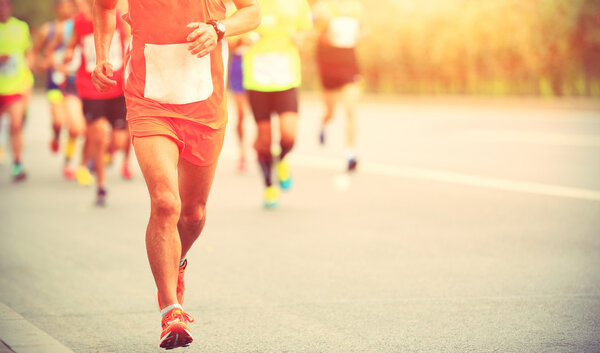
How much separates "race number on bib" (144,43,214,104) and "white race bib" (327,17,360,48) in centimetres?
892

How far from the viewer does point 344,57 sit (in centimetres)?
1422

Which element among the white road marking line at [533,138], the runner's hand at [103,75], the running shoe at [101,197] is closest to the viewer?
the runner's hand at [103,75]

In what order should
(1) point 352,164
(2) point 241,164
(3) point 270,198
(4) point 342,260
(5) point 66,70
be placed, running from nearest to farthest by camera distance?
(4) point 342,260, (3) point 270,198, (5) point 66,70, (1) point 352,164, (2) point 241,164

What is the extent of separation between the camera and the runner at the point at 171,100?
5039 millimetres

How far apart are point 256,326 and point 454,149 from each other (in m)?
11.6

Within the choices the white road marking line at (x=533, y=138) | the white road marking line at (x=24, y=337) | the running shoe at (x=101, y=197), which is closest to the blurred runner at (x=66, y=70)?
the running shoe at (x=101, y=197)

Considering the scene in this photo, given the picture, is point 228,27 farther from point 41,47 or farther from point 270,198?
point 41,47

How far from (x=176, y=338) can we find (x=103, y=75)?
1.34m

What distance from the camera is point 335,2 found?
46.1 feet

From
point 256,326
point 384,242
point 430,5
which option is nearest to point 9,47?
point 384,242

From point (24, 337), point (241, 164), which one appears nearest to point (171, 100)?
point (24, 337)

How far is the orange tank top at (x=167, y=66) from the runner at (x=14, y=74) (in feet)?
26.2

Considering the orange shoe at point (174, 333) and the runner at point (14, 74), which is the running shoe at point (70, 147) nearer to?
the runner at point (14, 74)

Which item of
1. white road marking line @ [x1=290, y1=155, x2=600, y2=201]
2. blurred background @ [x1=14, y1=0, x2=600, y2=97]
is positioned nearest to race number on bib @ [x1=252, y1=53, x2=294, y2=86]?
white road marking line @ [x1=290, y1=155, x2=600, y2=201]
